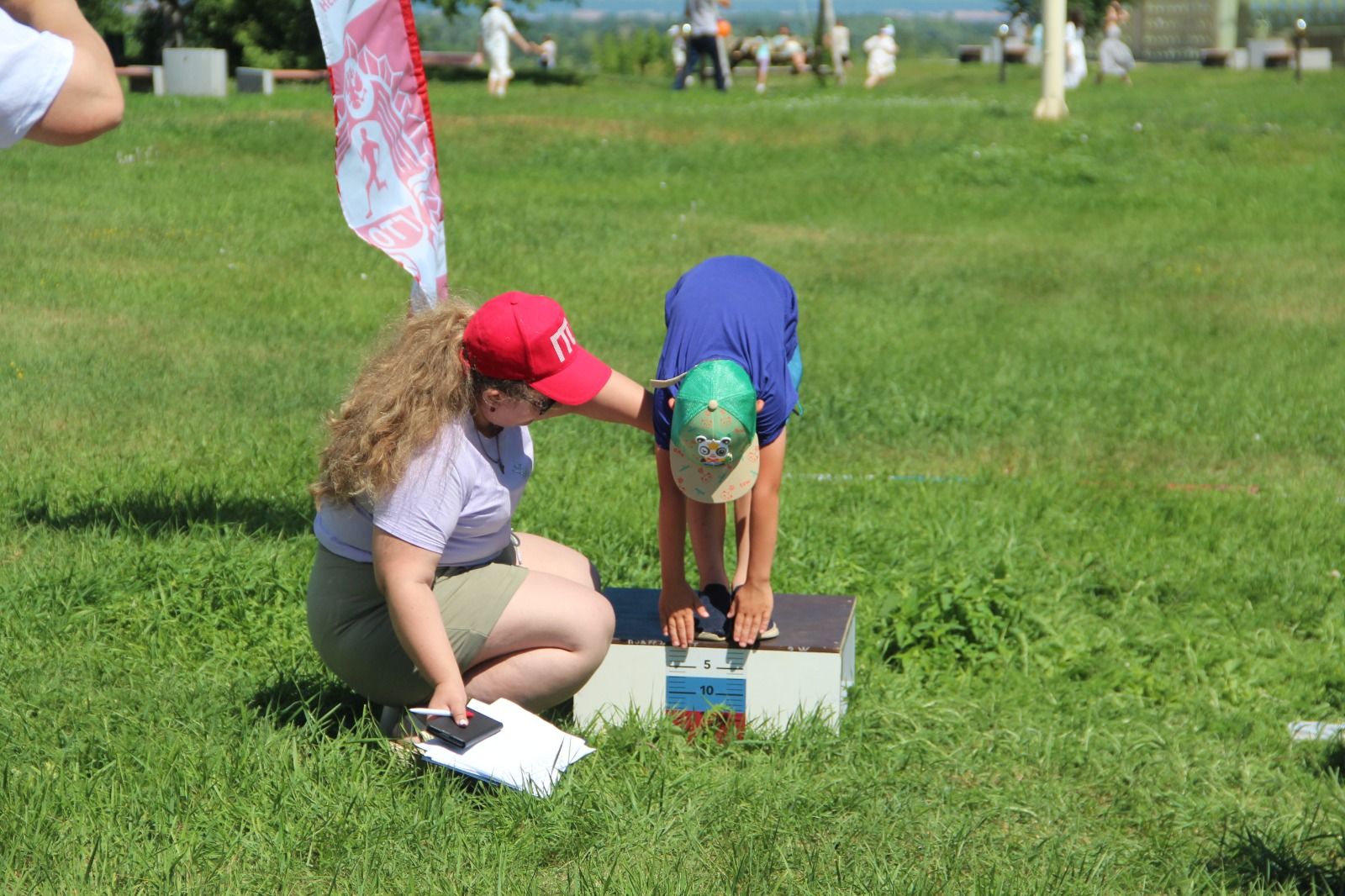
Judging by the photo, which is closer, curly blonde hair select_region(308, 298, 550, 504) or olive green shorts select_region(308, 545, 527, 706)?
curly blonde hair select_region(308, 298, 550, 504)

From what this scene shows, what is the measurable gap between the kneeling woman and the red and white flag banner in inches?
50.5

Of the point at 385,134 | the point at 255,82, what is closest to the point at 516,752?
the point at 385,134

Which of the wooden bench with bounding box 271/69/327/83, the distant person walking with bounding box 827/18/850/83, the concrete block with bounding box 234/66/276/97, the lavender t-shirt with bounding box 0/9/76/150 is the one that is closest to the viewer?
the lavender t-shirt with bounding box 0/9/76/150

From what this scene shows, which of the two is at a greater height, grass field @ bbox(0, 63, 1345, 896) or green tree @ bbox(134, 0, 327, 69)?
green tree @ bbox(134, 0, 327, 69)

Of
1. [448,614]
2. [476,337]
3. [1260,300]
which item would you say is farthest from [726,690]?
[1260,300]

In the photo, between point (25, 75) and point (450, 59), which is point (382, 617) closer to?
point (25, 75)

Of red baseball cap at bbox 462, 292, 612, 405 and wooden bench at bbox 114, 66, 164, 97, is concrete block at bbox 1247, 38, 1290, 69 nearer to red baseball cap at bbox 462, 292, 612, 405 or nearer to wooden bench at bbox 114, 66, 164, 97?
wooden bench at bbox 114, 66, 164, 97

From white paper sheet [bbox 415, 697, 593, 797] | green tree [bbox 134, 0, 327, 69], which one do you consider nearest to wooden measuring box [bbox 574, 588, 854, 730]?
white paper sheet [bbox 415, 697, 593, 797]

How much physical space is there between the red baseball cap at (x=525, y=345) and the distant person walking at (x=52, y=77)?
117 cm

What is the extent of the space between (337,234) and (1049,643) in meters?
8.50

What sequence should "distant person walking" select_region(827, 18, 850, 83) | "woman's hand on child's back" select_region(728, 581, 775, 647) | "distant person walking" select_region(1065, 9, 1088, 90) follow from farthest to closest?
"distant person walking" select_region(827, 18, 850, 83) → "distant person walking" select_region(1065, 9, 1088, 90) → "woman's hand on child's back" select_region(728, 581, 775, 647)

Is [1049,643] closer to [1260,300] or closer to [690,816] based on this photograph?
[690,816]

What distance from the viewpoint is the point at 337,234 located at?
12.1m

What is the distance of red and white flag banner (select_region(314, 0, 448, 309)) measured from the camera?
4.93 meters
